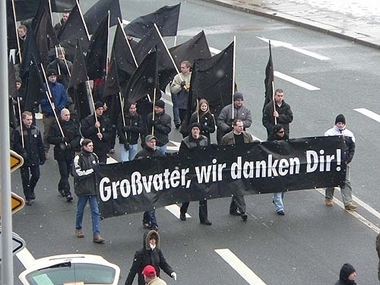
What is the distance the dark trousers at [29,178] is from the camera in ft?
57.4

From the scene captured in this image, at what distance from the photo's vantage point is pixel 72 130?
18.1 meters

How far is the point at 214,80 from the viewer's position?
18.8 metres

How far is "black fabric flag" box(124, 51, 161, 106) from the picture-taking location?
18.4 m

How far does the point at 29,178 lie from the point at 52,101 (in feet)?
7.40

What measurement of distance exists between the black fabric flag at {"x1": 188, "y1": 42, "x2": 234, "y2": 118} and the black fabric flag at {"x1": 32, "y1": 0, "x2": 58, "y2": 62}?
11.9 ft

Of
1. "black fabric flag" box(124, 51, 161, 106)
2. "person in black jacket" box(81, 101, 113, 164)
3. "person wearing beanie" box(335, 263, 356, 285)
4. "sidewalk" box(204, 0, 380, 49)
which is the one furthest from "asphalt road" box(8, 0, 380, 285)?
"sidewalk" box(204, 0, 380, 49)

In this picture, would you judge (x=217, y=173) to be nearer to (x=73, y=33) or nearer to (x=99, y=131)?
(x=99, y=131)

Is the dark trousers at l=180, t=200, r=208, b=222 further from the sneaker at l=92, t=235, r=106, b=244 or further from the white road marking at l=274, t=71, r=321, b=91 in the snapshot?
the white road marking at l=274, t=71, r=321, b=91

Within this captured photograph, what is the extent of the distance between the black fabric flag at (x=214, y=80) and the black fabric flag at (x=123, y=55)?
1238mm

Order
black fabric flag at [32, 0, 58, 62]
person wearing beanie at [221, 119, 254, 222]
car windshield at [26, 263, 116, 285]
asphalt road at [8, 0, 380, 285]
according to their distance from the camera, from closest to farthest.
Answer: car windshield at [26, 263, 116, 285] < asphalt road at [8, 0, 380, 285] < person wearing beanie at [221, 119, 254, 222] < black fabric flag at [32, 0, 58, 62]

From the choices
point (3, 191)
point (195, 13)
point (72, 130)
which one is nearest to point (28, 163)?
point (72, 130)

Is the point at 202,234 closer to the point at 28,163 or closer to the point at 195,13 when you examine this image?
the point at 28,163

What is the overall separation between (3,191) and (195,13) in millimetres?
23336

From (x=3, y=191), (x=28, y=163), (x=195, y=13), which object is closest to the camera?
(x=3, y=191)
